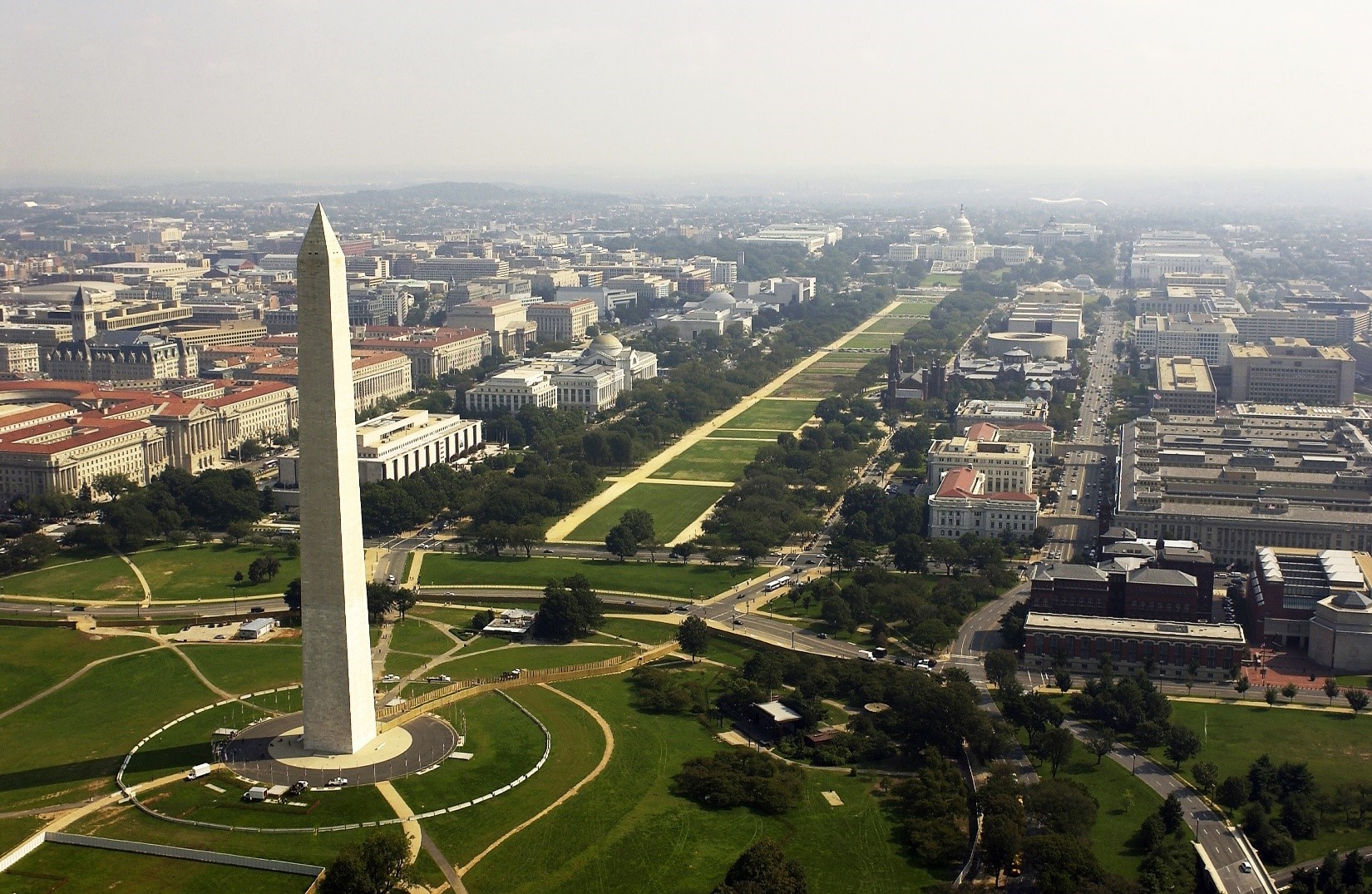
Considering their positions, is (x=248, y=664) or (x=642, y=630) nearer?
(x=248, y=664)

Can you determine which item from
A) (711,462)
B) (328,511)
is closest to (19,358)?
(711,462)

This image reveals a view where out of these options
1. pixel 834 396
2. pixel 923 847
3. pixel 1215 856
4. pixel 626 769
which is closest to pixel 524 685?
pixel 626 769

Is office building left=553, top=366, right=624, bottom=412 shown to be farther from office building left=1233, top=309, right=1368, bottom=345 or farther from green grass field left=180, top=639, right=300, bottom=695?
office building left=1233, top=309, right=1368, bottom=345

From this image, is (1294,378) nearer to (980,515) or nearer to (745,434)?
(745,434)

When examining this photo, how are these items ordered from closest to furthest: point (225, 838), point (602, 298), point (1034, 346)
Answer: point (225, 838) → point (1034, 346) → point (602, 298)

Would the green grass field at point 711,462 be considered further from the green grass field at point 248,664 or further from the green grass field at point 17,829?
the green grass field at point 17,829

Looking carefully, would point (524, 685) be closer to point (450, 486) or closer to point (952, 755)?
point (952, 755)
